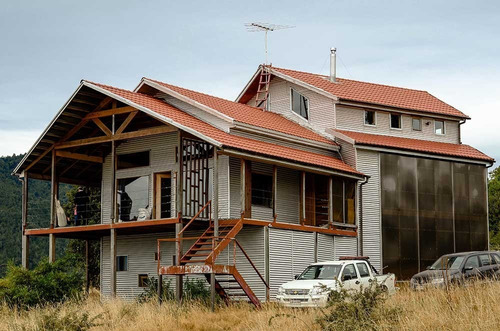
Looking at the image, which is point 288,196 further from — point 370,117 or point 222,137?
point 370,117

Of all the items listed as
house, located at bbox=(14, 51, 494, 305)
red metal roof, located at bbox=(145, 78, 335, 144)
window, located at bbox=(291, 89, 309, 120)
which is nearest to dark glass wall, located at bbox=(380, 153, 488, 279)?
house, located at bbox=(14, 51, 494, 305)

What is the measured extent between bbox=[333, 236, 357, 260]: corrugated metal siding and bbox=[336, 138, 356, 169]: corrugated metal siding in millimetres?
3108

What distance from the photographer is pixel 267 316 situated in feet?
75.7

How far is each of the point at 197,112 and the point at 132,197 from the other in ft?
14.5

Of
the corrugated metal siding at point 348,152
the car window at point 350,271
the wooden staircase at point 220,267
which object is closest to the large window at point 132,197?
the wooden staircase at point 220,267

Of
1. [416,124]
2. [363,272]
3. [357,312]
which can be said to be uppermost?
[416,124]

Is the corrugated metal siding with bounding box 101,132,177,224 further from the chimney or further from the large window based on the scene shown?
the chimney

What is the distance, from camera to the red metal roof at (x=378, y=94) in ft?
124

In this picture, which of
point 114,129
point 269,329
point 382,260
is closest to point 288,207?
point 382,260

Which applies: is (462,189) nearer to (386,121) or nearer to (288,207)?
(386,121)

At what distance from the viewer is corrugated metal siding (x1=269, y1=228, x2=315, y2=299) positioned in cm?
3002

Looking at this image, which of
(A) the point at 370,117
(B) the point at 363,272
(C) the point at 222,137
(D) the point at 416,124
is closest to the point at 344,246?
(B) the point at 363,272

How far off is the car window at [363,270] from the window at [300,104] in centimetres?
1237

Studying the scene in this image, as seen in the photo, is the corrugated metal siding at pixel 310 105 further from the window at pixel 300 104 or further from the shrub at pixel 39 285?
the shrub at pixel 39 285
